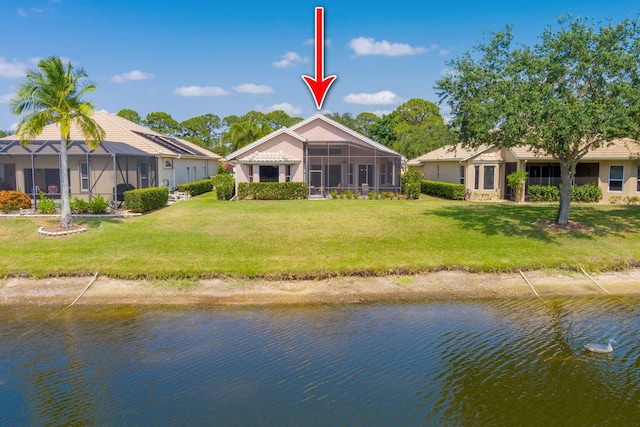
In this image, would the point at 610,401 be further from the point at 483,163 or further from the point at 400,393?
the point at 483,163

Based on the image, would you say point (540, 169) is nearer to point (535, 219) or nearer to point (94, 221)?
point (535, 219)

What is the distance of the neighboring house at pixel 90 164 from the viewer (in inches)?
1020

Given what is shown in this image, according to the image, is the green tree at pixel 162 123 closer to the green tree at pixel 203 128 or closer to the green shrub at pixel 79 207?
the green tree at pixel 203 128

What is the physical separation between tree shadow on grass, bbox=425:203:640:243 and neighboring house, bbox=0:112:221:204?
659 inches

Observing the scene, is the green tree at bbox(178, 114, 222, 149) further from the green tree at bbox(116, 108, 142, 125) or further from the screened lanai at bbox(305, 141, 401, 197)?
the screened lanai at bbox(305, 141, 401, 197)

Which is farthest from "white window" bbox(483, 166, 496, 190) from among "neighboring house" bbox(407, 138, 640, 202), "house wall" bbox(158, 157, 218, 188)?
"house wall" bbox(158, 157, 218, 188)

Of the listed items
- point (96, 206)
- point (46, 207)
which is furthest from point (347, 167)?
point (46, 207)

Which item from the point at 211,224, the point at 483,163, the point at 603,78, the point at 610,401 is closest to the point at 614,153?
the point at 483,163

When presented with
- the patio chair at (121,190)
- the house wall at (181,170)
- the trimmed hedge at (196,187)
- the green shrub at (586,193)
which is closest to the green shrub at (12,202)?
the patio chair at (121,190)

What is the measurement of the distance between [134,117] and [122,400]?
80.6 metres

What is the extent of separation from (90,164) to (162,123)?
59.9m

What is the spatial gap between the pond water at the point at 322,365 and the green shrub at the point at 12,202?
1156 cm

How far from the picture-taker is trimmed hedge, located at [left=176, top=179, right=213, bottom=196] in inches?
1321

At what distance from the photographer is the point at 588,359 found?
10086 millimetres
